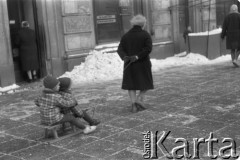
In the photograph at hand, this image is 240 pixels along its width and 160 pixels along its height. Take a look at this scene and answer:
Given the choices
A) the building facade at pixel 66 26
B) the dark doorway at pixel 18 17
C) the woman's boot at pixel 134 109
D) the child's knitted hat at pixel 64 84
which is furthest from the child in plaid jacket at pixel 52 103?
the dark doorway at pixel 18 17

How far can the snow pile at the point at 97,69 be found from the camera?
1084 centimetres

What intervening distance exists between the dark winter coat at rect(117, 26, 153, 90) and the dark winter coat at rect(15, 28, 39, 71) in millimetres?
4371

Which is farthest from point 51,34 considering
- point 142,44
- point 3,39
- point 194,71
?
point 142,44

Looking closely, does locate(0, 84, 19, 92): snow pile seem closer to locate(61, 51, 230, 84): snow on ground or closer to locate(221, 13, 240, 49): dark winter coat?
locate(61, 51, 230, 84): snow on ground

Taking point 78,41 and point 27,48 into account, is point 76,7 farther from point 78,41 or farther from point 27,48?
point 27,48

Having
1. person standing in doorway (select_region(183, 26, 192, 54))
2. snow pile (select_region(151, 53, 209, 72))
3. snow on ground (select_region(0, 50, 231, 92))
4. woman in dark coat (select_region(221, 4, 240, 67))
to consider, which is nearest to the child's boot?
snow on ground (select_region(0, 50, 231, 92))

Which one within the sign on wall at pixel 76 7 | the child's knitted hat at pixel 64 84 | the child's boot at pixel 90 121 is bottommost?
the child's boot at pixel 90 121

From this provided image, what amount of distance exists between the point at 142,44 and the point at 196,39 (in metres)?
7.27

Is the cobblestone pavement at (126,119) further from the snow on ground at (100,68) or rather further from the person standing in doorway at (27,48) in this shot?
the person standing in doorway at (27,48)

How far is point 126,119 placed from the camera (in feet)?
21.5

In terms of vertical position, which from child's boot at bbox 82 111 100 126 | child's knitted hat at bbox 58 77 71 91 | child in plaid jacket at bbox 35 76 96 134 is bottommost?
child's boot at bbox 82 111 100 126

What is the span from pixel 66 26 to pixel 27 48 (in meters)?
1.27

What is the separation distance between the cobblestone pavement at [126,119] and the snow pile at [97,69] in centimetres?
85

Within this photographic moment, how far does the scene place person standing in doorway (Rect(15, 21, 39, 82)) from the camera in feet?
35.0
